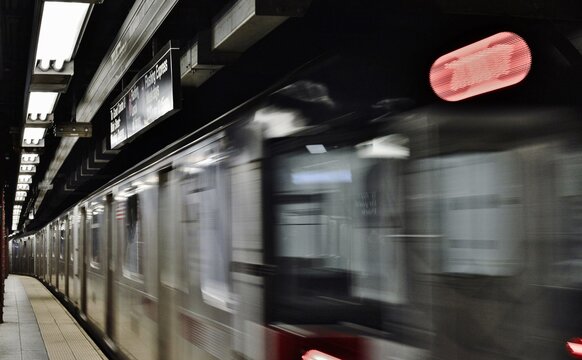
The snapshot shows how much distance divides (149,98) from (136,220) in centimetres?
108

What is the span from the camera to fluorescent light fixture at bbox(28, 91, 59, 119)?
687cm

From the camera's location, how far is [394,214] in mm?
2072

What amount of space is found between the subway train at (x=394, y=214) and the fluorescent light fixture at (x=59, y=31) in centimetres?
128

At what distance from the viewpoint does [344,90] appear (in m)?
2.44

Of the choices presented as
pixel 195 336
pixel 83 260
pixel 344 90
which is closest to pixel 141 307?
pixel 195 336

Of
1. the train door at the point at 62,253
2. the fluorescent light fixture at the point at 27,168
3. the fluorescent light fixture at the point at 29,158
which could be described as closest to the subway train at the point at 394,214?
the fluorescent light fixture at the point at 29,158

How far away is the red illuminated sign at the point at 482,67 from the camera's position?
1.64m

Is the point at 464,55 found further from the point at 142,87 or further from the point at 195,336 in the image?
the point at 142,87

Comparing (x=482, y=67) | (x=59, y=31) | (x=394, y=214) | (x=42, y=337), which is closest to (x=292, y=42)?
(x=59, y=31)

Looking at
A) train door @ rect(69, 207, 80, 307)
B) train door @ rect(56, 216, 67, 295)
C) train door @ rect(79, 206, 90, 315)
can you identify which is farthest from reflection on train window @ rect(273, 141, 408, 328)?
train door @ rect(56, 216, 67, 295)

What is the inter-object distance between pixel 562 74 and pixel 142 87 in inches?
176

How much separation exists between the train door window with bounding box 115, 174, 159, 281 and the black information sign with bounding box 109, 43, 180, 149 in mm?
469

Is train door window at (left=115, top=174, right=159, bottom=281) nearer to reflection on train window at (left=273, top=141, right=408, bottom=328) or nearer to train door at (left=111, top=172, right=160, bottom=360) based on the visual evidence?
train door at (left=111, top=172, right=160, bottom=360)

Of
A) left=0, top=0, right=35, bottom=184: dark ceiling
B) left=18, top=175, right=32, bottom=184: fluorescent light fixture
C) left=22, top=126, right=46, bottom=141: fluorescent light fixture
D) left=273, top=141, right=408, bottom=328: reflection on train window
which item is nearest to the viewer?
left=273, top=141, right=408, bottom=328: reflection on train window
